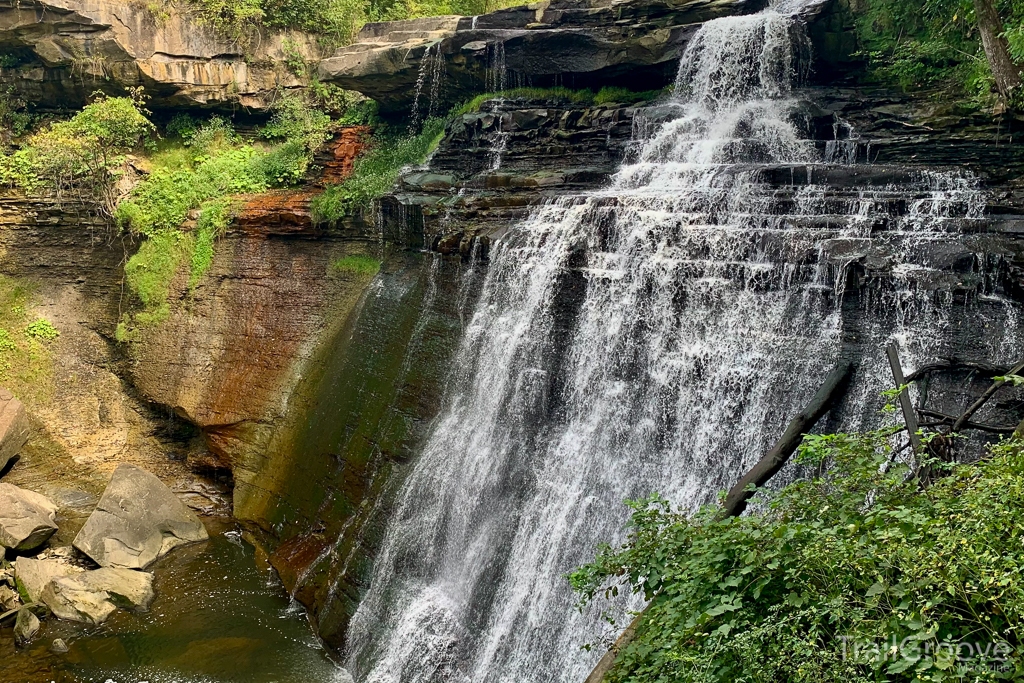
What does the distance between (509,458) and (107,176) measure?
11871 millimetres

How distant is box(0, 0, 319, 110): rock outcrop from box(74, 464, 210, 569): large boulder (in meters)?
8.81

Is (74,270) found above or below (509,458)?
above

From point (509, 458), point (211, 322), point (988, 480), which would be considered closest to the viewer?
point (988, 480)

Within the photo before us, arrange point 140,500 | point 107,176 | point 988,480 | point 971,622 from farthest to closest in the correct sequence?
point 107,176, point 140,500, point 988,480, point 971,622

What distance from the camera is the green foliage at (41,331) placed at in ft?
54.2

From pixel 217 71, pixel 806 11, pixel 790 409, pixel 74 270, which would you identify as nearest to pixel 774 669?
pixel 790 409

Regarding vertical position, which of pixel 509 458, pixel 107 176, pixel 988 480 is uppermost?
→ pixel 107 176

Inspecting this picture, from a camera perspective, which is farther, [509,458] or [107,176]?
[107,176]

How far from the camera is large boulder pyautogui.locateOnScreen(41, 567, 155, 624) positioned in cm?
1173

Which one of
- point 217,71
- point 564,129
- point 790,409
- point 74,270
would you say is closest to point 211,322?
point 74,270

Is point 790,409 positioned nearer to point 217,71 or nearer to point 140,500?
point 140,500

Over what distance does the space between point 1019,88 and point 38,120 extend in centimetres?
1882

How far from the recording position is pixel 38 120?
1847 cm

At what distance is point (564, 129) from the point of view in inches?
591
